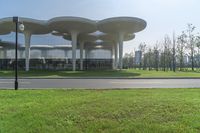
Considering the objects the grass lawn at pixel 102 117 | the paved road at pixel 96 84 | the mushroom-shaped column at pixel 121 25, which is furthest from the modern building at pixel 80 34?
the grass lawn at pixel 102 117

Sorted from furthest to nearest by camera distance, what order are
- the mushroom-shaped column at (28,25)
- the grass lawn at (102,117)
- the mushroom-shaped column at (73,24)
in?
the mushroom-shaped column at (28,25)
the mushroom-shaped column at (73,24)
the grass lawn at (102,117)

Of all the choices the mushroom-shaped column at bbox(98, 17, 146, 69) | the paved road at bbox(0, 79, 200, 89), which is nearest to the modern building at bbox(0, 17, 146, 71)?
the mushroom-shaped column at bbox(98, 17, 146, 69)

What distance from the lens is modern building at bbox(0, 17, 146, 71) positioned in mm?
51375

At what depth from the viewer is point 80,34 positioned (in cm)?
6469

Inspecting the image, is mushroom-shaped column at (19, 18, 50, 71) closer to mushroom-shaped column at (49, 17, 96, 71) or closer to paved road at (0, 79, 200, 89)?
mushroom-shaped column at (49, 17, 96, 71)

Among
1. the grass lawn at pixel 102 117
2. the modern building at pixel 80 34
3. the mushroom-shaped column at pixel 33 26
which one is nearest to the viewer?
the grass lawn at pixel 102 117

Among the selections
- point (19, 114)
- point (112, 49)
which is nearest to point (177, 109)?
point (19, 114)

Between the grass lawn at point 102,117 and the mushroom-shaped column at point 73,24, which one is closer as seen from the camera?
the grass lawn at point 102,117

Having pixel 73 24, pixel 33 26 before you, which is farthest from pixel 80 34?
pixel 73 24

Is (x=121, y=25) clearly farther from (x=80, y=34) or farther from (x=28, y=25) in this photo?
(x=28, y=25)

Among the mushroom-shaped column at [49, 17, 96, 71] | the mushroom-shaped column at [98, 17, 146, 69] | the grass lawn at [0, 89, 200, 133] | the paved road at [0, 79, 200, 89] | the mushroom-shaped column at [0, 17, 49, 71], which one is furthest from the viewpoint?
the mushroom-shaped column at [0, 17, 49, 71]

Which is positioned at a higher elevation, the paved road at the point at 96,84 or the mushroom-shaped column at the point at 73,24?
the mushroom-shaped column at the point at 73,24

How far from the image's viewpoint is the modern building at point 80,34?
51.4m

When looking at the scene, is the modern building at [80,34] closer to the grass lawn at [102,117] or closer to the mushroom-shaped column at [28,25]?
the mushroom-shaped column at [28,25]
